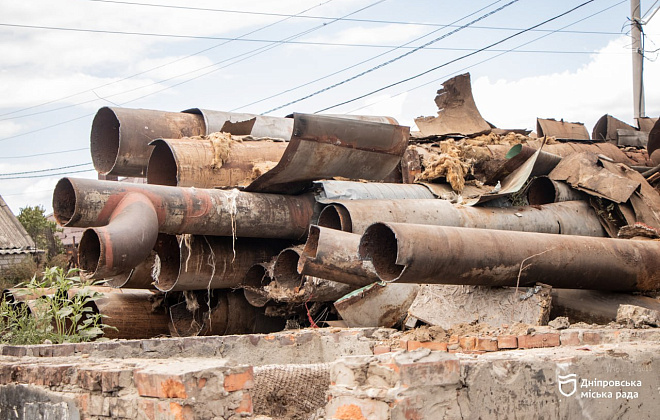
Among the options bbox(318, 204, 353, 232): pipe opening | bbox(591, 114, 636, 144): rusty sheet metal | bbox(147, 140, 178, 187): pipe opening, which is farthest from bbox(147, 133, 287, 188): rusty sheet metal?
bbox(591, 114, 636, 144): rusty sheet metal

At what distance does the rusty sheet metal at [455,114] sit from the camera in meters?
9.92

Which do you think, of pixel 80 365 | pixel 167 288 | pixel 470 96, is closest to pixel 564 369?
pixel 80 365

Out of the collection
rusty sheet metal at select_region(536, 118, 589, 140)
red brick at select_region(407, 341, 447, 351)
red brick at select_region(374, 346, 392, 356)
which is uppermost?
rusty sheet metal at select_region(536, 118, 589, 140)

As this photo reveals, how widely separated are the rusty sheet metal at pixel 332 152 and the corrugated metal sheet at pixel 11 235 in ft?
39.8

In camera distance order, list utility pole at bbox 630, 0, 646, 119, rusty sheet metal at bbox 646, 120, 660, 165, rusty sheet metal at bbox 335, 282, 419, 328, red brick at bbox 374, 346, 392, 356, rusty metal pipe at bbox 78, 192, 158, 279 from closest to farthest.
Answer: red brick at bbox 374, 346, 392, 356 → rusty metal pipe at bbox 78, 192, 158, 279 → rusty sheet metal at bbox 335, 282, 419, 328 → rusty sheet metal at bbox 646, 120, 660, 165 → utility pole at bbox 630, 0, 646, 119

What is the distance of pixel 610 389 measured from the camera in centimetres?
366

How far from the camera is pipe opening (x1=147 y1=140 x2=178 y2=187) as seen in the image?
7.24 metres

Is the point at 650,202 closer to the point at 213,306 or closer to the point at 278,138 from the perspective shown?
the point at 278,138

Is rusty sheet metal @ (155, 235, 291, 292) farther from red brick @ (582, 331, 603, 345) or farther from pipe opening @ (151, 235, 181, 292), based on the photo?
red brick @ (582, 331, 603, 345)

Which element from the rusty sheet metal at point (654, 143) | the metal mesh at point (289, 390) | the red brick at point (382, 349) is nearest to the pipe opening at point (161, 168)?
the red brick at point (382, 349)

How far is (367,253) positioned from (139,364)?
4.97 ft

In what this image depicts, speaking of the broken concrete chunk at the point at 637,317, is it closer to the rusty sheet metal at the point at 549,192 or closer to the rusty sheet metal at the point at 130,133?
the rusty sheet metal at the point at 549,192

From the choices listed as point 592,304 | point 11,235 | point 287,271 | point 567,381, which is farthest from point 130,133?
point 11,235

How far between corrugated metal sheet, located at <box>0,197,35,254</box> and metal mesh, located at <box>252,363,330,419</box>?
14.3 m
